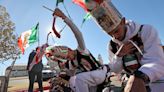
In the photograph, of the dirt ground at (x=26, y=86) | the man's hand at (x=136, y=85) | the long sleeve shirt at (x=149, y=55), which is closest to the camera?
the man's hand at (x=136, y=85)

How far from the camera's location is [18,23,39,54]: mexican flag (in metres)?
11.3

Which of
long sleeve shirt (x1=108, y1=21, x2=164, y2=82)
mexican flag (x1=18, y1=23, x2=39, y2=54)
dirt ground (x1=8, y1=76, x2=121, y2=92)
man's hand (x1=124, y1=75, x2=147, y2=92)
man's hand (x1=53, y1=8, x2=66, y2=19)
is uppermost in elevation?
mexican flag (x1=18, y1=23, x2=39, y2=54)

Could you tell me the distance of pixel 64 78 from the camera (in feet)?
17.1

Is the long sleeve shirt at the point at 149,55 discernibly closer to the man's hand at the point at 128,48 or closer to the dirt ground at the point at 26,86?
the man's hand at the point at 128,48

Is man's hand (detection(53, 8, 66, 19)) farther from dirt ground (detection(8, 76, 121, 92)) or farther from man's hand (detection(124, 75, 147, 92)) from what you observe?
man's hand (detection(124, 75, 147, 92))

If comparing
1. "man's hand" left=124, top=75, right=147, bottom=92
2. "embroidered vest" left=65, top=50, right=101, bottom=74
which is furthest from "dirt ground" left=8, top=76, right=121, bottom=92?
"man's hand" left=124, top=75, right=147, bottom=92

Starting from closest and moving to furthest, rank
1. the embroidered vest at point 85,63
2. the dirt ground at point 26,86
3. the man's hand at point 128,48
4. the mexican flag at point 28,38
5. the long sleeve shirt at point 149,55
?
the long sleeve shirt at point 149,55, the man's hand at point 128,48, the dirt ground at point 26,86, the embroidered vest at point 85,63, the mexican flag at point 28,38

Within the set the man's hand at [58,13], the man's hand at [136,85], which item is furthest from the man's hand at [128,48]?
the man's hand at [58,13]

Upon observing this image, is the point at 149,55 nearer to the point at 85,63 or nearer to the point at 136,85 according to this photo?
the point at 136,85

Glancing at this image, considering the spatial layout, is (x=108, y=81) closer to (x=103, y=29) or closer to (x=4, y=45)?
(x=103, y=29)

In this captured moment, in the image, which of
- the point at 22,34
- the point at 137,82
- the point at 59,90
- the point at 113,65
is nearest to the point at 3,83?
the point at 22,34

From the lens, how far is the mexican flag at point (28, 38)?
11.3 m

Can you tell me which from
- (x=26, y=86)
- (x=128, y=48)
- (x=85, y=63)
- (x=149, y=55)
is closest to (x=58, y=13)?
(x=85, y=63)

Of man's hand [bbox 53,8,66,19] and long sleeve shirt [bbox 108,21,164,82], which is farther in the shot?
man's hand [bbox 53,8,66,19]
